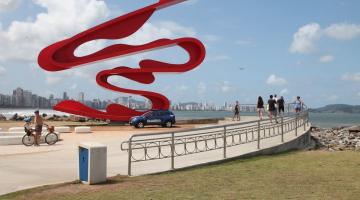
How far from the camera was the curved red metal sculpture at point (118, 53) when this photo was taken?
1072 inches

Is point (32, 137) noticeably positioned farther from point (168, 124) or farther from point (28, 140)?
point (168, 124)

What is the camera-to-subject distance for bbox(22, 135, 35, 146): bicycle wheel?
64.1ft

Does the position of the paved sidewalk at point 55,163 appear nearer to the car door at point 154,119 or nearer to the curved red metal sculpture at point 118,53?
the curved red metal sculpture at point 118,53

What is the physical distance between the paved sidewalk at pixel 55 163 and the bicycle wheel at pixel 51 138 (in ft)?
3.36

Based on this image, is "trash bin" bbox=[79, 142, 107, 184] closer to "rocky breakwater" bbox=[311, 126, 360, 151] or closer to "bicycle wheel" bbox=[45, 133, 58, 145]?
"bicycle wheel" bbox=[45, 133, 58, 145]

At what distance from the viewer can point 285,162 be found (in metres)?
13.0

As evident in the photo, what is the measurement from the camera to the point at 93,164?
1024cm

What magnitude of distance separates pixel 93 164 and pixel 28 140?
10.4 meters

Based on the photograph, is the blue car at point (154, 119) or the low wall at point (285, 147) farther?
the blue car at point (154, 119)

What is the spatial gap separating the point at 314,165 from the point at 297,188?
135 inches

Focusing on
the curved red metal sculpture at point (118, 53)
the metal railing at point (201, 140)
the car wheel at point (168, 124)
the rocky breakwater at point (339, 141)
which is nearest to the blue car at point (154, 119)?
the car wheel at point (168, 124)

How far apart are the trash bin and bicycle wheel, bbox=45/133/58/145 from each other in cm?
996

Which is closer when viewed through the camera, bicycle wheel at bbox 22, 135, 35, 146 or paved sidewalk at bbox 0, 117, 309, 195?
paved sidewalk at bbox 0, 117, 309, 195

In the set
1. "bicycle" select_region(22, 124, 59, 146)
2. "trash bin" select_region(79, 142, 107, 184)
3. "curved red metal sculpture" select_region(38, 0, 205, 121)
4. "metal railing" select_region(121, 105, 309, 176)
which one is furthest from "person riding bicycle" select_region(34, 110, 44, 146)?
"trash bin" select_region(79, 142, 107, 184)
